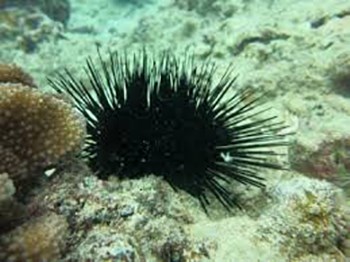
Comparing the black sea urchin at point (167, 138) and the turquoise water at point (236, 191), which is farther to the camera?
the black sea urchin at point (167, 138)

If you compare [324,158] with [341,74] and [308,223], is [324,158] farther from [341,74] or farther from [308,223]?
[341,74]

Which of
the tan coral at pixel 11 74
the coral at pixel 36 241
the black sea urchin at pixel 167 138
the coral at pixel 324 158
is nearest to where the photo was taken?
the coral at pixel 36 241

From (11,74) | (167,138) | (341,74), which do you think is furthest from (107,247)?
(341,74)

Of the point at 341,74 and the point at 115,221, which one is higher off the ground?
the point at 341,74

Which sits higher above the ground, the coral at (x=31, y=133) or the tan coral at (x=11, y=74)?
the tan coral at (x=11, y=74)

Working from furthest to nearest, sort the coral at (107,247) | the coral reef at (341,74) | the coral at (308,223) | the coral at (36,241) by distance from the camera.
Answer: the coral reef at (341,74), the coral at (308,223), the coral at (107,247), the coral at (36,241)

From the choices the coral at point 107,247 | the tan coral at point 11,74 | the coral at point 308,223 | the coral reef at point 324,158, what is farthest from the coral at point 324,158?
the tan coral at point 11,74

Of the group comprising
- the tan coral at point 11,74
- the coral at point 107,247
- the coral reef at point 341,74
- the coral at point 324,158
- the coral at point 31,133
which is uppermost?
the coral reef at point 341,74

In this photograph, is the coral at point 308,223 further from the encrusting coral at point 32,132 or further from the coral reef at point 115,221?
the encrusting coral at point 32,132
